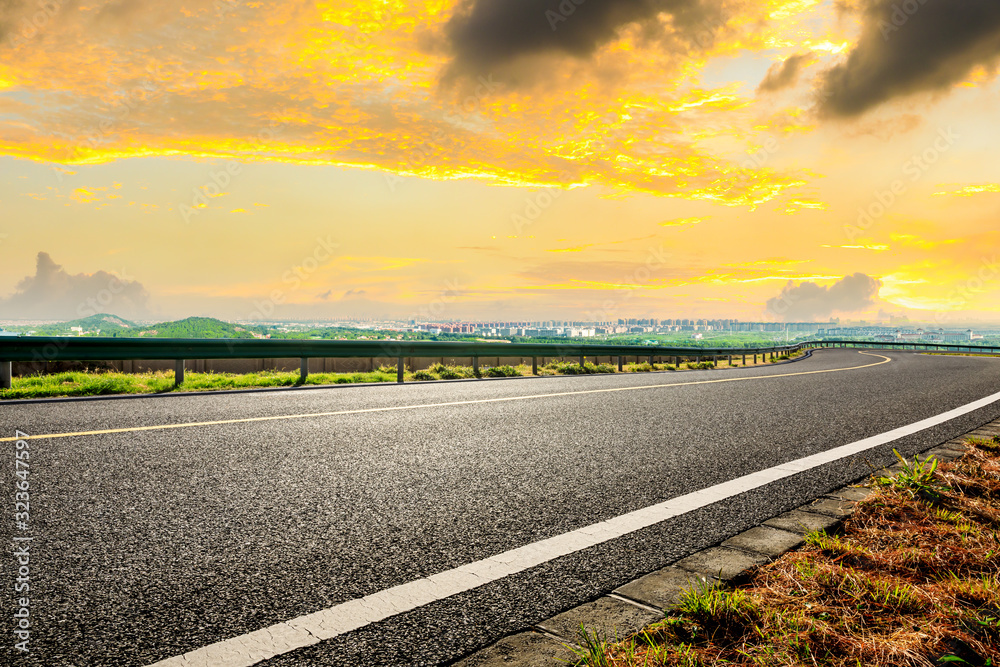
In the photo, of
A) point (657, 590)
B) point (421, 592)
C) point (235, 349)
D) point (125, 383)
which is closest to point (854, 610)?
point (657, 590)

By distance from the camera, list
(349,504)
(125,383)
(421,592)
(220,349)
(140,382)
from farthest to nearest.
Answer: (220,349), (140,382), (125,383), (349,504), (421,592)

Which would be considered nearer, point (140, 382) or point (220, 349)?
point (140, 382)

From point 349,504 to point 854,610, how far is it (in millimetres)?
2737

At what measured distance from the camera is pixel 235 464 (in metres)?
4.91

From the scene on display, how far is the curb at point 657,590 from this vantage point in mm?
2205

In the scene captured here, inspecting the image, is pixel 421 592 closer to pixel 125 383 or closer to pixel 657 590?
pixel 657 590

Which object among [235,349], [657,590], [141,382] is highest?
[235,349]

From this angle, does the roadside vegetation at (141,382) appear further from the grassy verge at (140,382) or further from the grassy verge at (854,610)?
the grassy verge at (854,610)

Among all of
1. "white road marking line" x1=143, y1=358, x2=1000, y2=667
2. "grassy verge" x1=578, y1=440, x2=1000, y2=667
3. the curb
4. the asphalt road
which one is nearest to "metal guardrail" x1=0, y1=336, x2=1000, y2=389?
the asphalt road

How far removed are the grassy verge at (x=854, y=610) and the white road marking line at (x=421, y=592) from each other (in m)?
0.69

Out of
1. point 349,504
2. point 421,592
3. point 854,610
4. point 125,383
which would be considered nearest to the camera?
point 854,610

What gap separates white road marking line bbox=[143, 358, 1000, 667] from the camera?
2.19m

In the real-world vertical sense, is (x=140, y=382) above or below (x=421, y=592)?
above

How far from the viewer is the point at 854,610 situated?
251 centimetres
